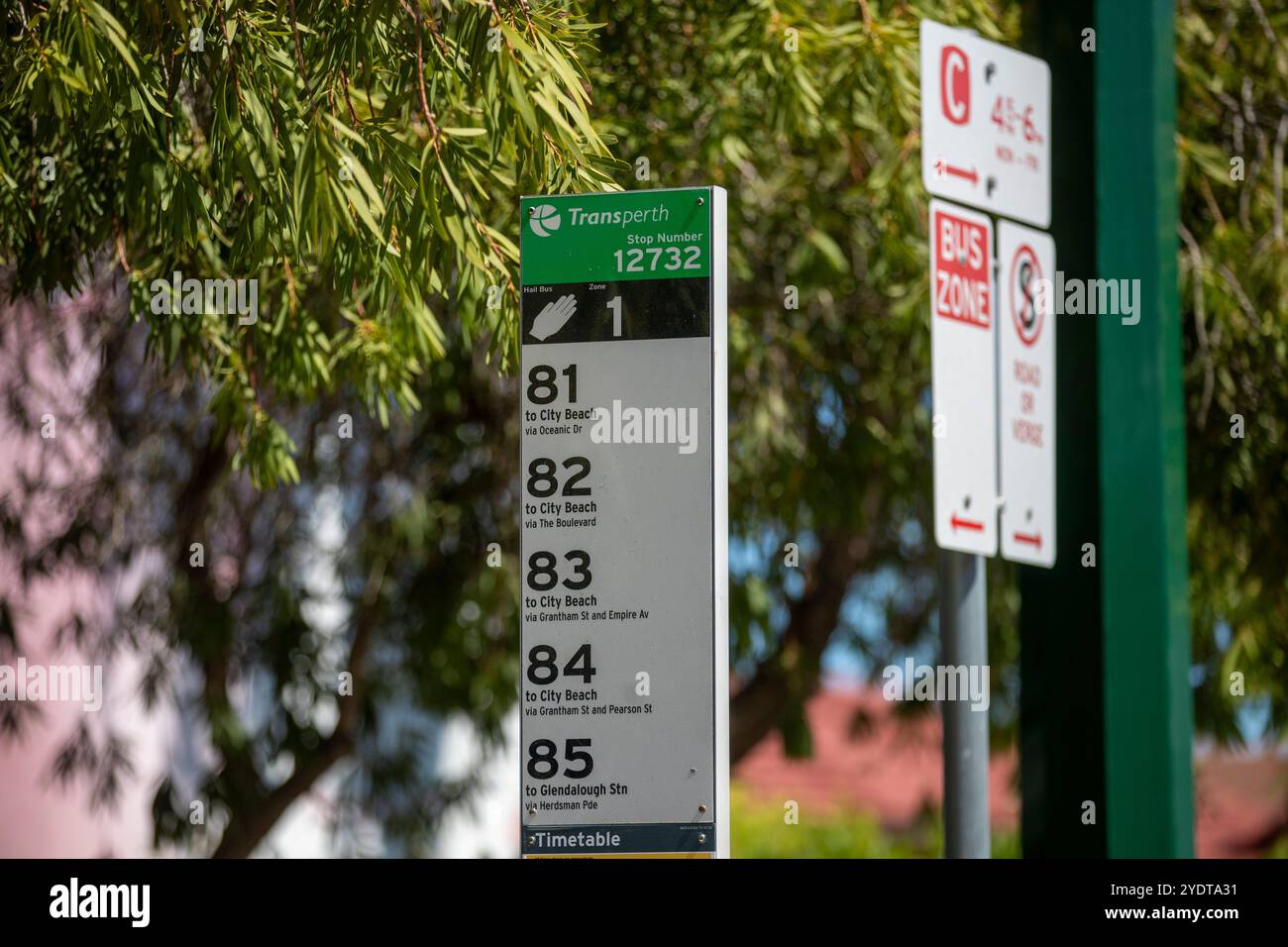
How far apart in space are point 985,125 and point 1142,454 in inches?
37.4

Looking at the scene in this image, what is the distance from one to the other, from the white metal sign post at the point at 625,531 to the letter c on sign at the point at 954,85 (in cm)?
97

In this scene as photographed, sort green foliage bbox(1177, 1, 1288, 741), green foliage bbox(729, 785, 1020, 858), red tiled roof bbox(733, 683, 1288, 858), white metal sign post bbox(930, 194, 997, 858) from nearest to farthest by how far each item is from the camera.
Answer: white metal sign post bbox(930, 194, 997, 858)
green foliage bbox(1177, 1, 1288, 741)
red tiled roof bbox(733, 683, 1288, 858)
green foliage bbox(729, 785, 1020, 858)

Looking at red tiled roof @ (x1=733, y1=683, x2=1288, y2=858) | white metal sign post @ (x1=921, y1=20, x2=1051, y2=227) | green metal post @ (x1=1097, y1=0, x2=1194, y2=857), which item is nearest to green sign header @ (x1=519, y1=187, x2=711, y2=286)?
white metal sign post @ (x1=921, y1=20, x2=1051, y2=227)

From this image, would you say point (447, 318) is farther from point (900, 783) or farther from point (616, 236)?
point (900, 783)

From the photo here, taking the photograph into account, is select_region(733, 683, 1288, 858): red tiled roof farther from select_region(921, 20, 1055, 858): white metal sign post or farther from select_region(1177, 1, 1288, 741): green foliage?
select_region(921, 20, 1055, 858): white metal sign post

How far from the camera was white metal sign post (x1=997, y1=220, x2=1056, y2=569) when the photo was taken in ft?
13.8

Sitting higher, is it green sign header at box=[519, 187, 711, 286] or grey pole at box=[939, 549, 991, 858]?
green sign header at box=[519, 187, 711, 286]

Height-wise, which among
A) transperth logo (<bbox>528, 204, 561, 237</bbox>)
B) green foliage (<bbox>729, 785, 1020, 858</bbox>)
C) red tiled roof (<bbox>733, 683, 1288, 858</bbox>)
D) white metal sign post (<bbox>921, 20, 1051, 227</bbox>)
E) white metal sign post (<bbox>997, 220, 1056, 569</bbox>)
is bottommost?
green foliage (<bbox>729, 785, 1020, 858</bbox>)

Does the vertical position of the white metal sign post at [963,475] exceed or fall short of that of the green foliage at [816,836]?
it exceeds it

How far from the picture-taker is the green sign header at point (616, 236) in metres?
3.55

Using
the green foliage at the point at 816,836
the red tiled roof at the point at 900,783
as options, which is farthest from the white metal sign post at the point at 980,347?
the green foliage at the point at 816,836

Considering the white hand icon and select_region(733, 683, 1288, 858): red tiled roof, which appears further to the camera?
select_region(733, 683, 1288, 858): red tiled roof

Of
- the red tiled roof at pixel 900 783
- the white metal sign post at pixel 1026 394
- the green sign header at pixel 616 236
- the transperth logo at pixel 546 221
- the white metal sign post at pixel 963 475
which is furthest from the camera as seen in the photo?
the red tiled roof at pixel 900 783

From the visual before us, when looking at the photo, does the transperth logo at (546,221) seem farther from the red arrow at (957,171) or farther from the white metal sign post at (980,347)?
the red arrow at (957,171)
